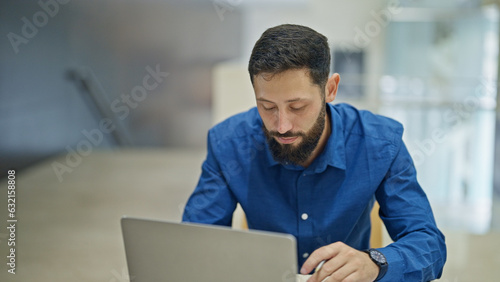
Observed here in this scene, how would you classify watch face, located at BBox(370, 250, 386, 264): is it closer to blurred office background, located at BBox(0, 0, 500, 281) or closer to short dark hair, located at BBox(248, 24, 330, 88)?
short dark hair, located at BBox(248, 24, 330, 88)

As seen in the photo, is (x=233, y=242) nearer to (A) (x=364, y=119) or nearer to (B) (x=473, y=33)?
(A) (x=364, y=119)

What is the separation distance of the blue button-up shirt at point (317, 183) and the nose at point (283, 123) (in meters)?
0.20

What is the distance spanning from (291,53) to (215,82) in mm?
2278

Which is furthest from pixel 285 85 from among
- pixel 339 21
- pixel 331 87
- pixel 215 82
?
pixel 339 21

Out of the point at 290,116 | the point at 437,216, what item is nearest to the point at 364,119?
the point at 290,116

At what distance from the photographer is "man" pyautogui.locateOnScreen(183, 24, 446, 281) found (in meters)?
1.24

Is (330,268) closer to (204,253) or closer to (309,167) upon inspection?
(204,253)

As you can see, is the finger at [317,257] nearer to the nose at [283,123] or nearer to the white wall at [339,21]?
the nose at [283,123]

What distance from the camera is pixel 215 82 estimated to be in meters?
3.48

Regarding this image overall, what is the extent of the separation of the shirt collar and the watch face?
30cm

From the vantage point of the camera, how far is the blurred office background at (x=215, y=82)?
13.3 ft

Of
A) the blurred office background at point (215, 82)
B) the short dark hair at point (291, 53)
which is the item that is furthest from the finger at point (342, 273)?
the blurred office background at point (215, 82)

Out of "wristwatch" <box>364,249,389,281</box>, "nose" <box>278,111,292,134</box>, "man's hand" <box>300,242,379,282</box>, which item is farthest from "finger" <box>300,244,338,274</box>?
"nose" <box>278,111,292,134</box>

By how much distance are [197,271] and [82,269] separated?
7.08 feet
